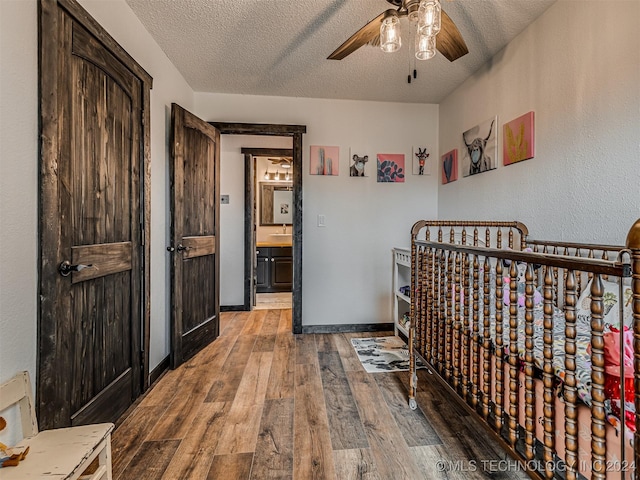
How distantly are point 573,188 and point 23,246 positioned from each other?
2666 mm

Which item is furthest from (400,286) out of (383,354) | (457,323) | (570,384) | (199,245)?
(570,384)

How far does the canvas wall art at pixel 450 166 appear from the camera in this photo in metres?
3.08

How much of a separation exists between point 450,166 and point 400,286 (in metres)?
1.34

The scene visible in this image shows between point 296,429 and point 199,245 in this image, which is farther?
point 199,245

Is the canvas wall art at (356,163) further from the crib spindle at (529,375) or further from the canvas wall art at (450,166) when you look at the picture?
the crib spindle at (529,375)

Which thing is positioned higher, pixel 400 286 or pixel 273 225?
pixel 273 225

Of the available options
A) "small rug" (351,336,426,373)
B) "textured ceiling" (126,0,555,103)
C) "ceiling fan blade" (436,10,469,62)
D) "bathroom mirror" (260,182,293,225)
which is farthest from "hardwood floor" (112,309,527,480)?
"bathroom mirror" (260,182,293,225)

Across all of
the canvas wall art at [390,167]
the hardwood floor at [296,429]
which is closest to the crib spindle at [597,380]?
the hardwood floor at [296,429]

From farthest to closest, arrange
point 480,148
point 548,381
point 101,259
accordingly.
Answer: point 480,148 < point 101,259 < point 548,381

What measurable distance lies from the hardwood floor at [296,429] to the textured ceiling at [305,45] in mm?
2447

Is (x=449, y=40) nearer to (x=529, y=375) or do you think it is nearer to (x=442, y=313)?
(x=442, y=313)

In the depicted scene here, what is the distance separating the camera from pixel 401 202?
3.42m

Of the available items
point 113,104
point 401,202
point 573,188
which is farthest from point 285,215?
point 573,188

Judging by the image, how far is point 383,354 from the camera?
8.78ft
